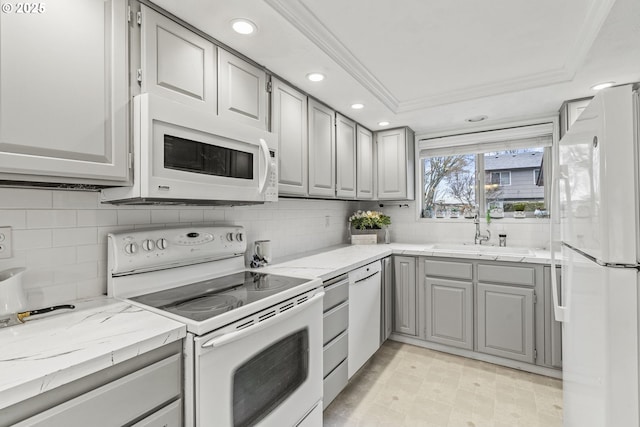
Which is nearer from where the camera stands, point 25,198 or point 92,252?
point 25,198

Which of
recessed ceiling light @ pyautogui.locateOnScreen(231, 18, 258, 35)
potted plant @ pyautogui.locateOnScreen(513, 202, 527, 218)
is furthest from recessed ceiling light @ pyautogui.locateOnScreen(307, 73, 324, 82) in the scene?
potted plant @ pyautogui.locateOnScreen(513, 202, 527, 218)

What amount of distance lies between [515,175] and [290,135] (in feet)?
8.05

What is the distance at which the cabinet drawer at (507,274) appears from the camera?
8.07ft

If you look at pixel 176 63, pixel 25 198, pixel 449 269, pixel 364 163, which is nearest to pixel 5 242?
pixel 25 198

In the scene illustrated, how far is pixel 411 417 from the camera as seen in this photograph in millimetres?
1949

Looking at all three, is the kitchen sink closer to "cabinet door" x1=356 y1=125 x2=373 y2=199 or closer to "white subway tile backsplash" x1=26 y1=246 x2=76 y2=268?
"cabinet door" x1=356 y1=125 x2=373 y2=199

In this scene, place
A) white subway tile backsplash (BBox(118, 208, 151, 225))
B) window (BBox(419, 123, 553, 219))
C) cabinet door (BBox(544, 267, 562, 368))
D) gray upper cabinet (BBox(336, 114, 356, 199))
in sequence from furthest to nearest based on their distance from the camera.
A: window (BBox(419, 123, 553, 219)) → gray upper cabinet (BBox(336, 114, 356, 199)) → cabinet door (BBox(544, 267, 562, 368)) → white subway tile backsplash (BBox(118, 208, 151, 225))

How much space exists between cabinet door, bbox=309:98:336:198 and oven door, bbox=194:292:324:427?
1037 mm

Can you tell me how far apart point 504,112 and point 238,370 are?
3.03m

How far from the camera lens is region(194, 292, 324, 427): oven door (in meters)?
1.07

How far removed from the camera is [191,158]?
140 centimetres

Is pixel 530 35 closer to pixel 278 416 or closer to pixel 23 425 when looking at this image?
pixel 278 416

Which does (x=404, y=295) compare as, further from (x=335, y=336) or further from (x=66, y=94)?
(x=66, y=94)

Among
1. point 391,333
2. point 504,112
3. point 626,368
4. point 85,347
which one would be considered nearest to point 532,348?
point 391,333
